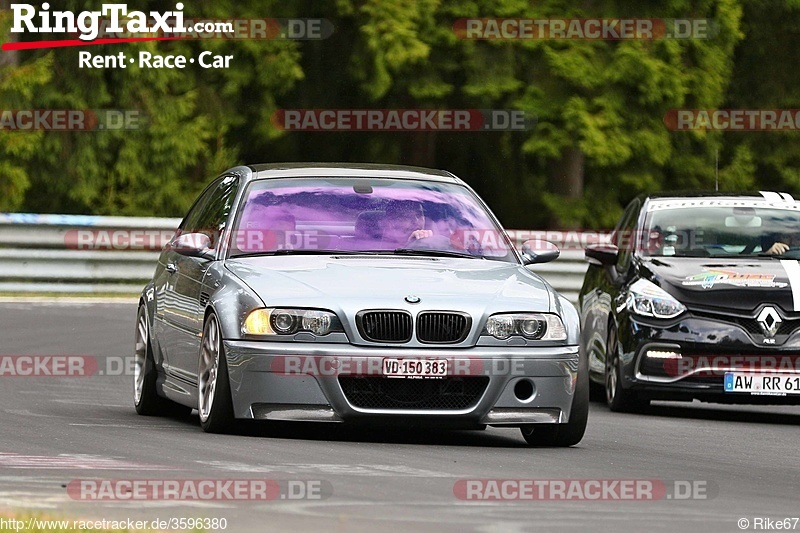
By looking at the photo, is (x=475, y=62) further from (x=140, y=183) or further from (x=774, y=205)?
(x=774, y=205)

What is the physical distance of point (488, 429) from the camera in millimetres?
12000

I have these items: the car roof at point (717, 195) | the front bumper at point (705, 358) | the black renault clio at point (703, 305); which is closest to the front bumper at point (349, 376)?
the black renault clio at point (703, 305)

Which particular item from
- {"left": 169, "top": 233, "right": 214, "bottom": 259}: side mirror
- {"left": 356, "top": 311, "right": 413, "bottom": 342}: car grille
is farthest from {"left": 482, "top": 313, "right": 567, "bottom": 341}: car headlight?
{"left": 169, "top": 233, "right": 214, "bottom": 259}: side mirror

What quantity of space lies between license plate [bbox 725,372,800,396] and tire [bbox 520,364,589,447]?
3.09 meters

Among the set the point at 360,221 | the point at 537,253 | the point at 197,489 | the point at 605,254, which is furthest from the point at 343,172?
the point at 197,489

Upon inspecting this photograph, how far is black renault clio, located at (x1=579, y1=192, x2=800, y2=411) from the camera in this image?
45.2 feet

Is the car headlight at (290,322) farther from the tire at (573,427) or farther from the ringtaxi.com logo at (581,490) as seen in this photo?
the ringtaxi.com logo at (581,490)

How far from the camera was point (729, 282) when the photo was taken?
1391 centimetres

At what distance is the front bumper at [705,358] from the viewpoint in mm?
13773

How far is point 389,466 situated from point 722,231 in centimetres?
595

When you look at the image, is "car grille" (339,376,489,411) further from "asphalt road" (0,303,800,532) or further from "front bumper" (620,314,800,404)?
"front bumper" (620,314,800,404)

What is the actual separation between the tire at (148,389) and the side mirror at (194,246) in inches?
46.4

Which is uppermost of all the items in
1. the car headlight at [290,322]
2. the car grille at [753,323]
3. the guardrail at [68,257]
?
the car headlight at [290,322]

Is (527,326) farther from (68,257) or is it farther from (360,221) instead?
(68,257)
